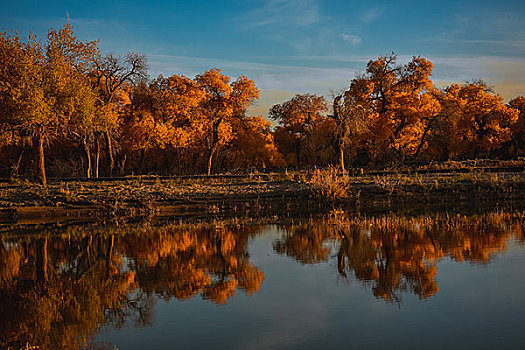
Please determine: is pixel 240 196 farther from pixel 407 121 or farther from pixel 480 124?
pixel 480 124

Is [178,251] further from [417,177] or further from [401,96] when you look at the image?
[401,96]

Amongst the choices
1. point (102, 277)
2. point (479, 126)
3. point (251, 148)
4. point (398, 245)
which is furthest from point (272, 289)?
point (479, 126)

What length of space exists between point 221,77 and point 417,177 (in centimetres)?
2299

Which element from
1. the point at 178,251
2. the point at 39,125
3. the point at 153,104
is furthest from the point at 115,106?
the point at 178,251

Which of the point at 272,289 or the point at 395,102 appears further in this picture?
the point at 395,102

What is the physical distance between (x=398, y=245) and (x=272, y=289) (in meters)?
4.79

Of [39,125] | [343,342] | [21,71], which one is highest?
[21,71]

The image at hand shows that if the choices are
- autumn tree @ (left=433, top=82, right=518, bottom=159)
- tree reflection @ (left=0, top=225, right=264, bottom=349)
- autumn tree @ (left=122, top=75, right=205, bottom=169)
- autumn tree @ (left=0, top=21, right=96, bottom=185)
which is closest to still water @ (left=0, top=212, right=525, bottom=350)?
tree reflection @ (left=0, top=225, right=264, bottom=349)

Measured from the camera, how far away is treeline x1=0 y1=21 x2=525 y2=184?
28609 millimetres

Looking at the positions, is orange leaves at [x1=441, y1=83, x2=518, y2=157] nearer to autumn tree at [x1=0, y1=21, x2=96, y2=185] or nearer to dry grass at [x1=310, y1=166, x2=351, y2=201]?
dry grass at [x1=310, y1=166, x2=351, y2=201]

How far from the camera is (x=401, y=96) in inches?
1852

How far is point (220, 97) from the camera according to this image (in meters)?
46.3

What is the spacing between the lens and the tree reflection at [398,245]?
31.1 feet

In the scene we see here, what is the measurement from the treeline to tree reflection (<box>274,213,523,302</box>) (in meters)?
16.2
